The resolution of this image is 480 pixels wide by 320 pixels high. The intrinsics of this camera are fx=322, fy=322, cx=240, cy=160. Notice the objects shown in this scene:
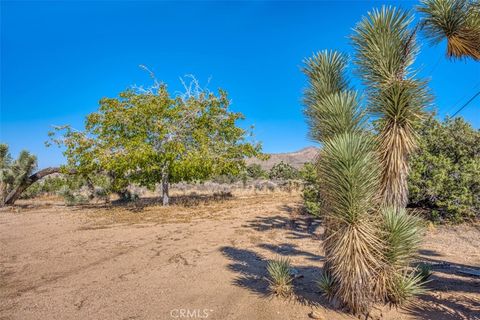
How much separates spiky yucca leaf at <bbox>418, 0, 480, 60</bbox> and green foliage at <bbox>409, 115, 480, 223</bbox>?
486 cm

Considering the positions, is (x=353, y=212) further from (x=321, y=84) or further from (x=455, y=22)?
(x=455, y=22)

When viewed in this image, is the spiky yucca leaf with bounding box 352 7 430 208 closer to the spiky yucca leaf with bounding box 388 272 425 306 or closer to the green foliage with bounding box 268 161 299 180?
the spiky yucca leaf with bounding box 388 272 425 306

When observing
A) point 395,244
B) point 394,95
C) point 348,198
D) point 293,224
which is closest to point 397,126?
point 394,95

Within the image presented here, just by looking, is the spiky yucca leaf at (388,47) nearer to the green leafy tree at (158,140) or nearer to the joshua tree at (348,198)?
the joshua tree at (348,198)

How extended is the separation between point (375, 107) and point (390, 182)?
1.03 metres

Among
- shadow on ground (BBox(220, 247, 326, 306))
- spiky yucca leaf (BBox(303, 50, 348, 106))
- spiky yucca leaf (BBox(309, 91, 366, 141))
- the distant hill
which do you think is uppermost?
the distant hill

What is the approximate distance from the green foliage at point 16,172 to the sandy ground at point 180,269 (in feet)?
19.4

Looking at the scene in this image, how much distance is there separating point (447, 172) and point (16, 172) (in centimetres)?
1977

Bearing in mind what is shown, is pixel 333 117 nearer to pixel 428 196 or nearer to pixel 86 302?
pixel 86 302

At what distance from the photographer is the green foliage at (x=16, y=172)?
1694 cm

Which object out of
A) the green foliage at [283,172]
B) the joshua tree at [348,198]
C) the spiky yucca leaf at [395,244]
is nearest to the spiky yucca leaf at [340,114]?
the joshua tree at [348,198]

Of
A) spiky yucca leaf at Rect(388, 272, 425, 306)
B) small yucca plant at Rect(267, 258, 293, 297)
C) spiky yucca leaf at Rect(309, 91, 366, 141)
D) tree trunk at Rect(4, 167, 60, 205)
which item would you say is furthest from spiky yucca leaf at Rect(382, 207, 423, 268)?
tree trunk at Rect(4, 167, 60, 205)

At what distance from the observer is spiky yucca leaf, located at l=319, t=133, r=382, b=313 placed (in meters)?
3.71

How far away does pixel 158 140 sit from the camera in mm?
14773
